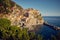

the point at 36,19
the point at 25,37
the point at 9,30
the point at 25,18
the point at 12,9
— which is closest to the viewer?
the point at 25,37

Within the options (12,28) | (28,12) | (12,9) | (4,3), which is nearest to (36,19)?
(28,12)

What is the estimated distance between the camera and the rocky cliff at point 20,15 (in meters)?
63.4

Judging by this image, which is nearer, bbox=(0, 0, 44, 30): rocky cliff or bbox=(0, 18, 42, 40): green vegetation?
bbox=(0, 18, 42, 40): green vegetation

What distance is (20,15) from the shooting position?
83.6 metres

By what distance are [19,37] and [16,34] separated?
1389 millimetres

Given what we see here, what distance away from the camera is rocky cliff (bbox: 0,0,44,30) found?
63434mm

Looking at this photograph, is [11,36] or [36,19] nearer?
[11,36]

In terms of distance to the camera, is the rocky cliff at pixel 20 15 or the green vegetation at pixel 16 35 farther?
the rocky cliff at pixel 20 15

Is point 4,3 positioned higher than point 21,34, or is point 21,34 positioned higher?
point 4,3

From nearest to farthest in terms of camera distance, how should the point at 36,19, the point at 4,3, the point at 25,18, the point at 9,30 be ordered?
1. the point at 9,30
2. the point at 4,3
3. the point at 25,18
4. the point at 36,19

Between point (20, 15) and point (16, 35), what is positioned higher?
point (16, 35)

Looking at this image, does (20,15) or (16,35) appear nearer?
(16,35)

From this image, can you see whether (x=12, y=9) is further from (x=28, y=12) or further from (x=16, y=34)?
(x=16, y=34)

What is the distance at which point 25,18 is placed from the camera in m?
88.8
